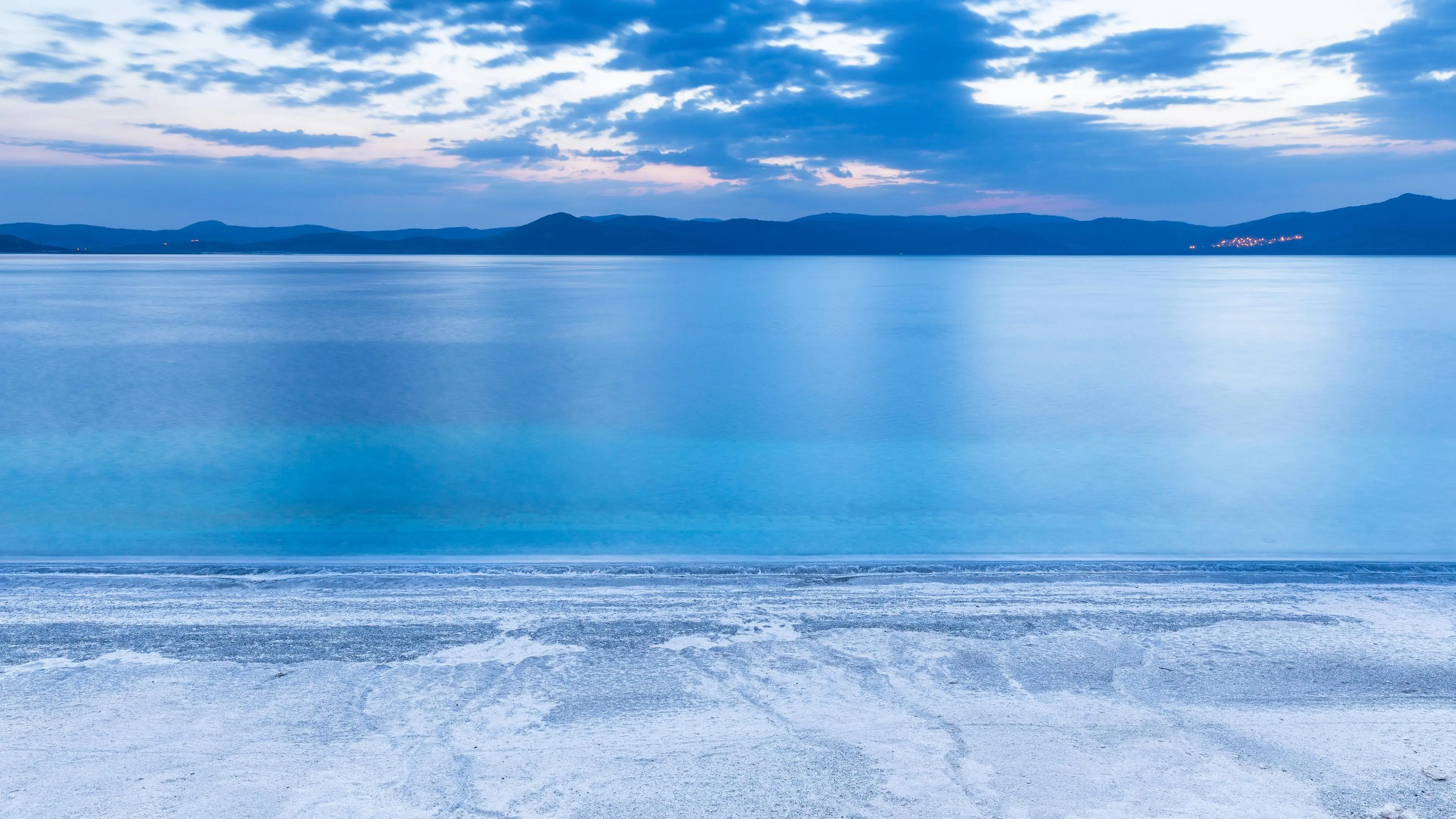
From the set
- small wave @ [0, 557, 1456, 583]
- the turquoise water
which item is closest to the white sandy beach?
small wave @ [0, 557, 1456, 583]

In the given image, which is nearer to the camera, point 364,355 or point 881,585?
point 881,585

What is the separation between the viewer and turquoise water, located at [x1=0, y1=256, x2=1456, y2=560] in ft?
28.8

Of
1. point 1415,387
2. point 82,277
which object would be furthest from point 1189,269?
point 82,277

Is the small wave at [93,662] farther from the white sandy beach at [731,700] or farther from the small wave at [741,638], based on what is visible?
the small wave at [741,638]

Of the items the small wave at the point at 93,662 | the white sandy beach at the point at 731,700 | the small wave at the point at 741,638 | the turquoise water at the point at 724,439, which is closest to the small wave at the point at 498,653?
the white sandy beach at the point at 731,700

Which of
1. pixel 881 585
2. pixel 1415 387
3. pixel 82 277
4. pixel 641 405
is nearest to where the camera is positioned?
pixel 881 585

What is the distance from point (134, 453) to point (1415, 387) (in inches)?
845

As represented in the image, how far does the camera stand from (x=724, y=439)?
13461 mm

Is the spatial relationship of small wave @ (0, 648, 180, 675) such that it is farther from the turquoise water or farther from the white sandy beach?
the turquoise water

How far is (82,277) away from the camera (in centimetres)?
7575

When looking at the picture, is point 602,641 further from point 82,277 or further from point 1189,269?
point 1189,269

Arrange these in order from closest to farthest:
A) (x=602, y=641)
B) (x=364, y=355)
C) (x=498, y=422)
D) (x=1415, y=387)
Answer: (x=602, y=641), (x=498, y=422), (x=1415, y=387), (x=364, y=355)

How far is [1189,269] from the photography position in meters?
117

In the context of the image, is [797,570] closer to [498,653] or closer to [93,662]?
[498,653]
